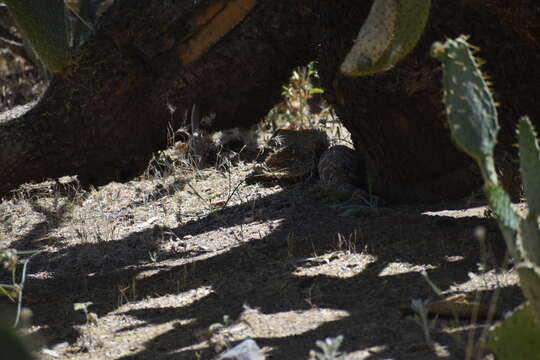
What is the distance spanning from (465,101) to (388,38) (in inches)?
18.8

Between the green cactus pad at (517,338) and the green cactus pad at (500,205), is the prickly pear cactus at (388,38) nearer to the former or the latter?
the green cactus pad at (500,205)

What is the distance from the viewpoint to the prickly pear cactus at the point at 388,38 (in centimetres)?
237

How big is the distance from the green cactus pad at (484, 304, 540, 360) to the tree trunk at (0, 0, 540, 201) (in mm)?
1793

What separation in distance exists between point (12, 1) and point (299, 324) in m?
2.30

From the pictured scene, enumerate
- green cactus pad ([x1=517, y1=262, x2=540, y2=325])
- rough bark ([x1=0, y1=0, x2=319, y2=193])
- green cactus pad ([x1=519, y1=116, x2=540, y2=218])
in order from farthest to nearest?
rough bark ([x1=0, y1=0, x2=319, y2=193])
green cactus pad ([x1=519, y1=116, x2=540, y2=218])
green cactus pad ([x1=517, y1=262, x2=540, y2=325])

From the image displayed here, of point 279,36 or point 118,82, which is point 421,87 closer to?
point 279,36

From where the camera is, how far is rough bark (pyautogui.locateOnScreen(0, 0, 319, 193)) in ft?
14.3

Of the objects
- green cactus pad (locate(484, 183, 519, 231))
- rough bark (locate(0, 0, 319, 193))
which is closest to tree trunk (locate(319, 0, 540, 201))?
rough bark (locate(0, 0, 319, 193))

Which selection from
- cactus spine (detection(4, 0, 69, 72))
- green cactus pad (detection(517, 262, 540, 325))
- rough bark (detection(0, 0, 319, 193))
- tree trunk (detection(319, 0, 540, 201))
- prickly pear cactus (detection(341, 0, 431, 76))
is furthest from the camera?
rough bark (detection(0, 0, 319, 193))

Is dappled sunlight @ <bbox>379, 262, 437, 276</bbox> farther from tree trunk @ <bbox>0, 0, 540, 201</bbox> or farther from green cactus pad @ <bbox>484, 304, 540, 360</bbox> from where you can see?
green cactus pad @ <bbox>484, 304, 540, 360</bbox>

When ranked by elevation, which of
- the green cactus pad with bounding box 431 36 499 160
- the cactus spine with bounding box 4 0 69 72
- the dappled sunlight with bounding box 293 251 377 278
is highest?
the cactus spine with bounding box 4 0 69 72

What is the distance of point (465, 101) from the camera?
2.00 meters

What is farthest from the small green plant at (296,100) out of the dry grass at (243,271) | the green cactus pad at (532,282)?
the green cactus pad at (532,282)

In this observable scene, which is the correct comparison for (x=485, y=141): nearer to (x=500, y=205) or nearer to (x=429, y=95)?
(x=500, y=205)
